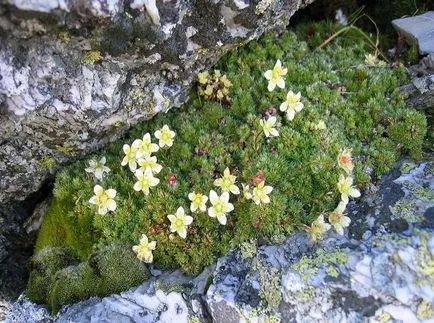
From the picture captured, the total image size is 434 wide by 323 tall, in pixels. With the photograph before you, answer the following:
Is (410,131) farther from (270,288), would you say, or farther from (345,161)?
(270,288)

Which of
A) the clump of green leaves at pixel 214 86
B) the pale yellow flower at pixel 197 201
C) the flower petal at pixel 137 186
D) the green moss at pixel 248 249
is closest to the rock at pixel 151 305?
the green moss at pixel 248 249

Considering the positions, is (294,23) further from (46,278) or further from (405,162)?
(46,278)

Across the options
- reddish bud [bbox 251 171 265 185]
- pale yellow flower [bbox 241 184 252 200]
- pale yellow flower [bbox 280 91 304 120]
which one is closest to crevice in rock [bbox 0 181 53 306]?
pale yellow flower [bbox 241 184 252 200]

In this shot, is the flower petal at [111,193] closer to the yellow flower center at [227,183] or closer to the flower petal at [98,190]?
the flower petal at [98,190]

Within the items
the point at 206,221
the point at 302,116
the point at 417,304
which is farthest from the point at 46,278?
the point at 417,304

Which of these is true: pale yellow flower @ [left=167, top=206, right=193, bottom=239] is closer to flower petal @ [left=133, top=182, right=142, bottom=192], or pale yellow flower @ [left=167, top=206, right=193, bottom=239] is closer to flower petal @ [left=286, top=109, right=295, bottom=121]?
flower petal @ [left=133, top=182, right=142, bottom=192]

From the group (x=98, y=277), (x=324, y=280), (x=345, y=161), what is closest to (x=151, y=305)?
(x=98, y=277)

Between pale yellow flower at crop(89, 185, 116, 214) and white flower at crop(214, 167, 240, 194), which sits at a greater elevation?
pale yellow flower at crop(89, 185, 116, 214)
